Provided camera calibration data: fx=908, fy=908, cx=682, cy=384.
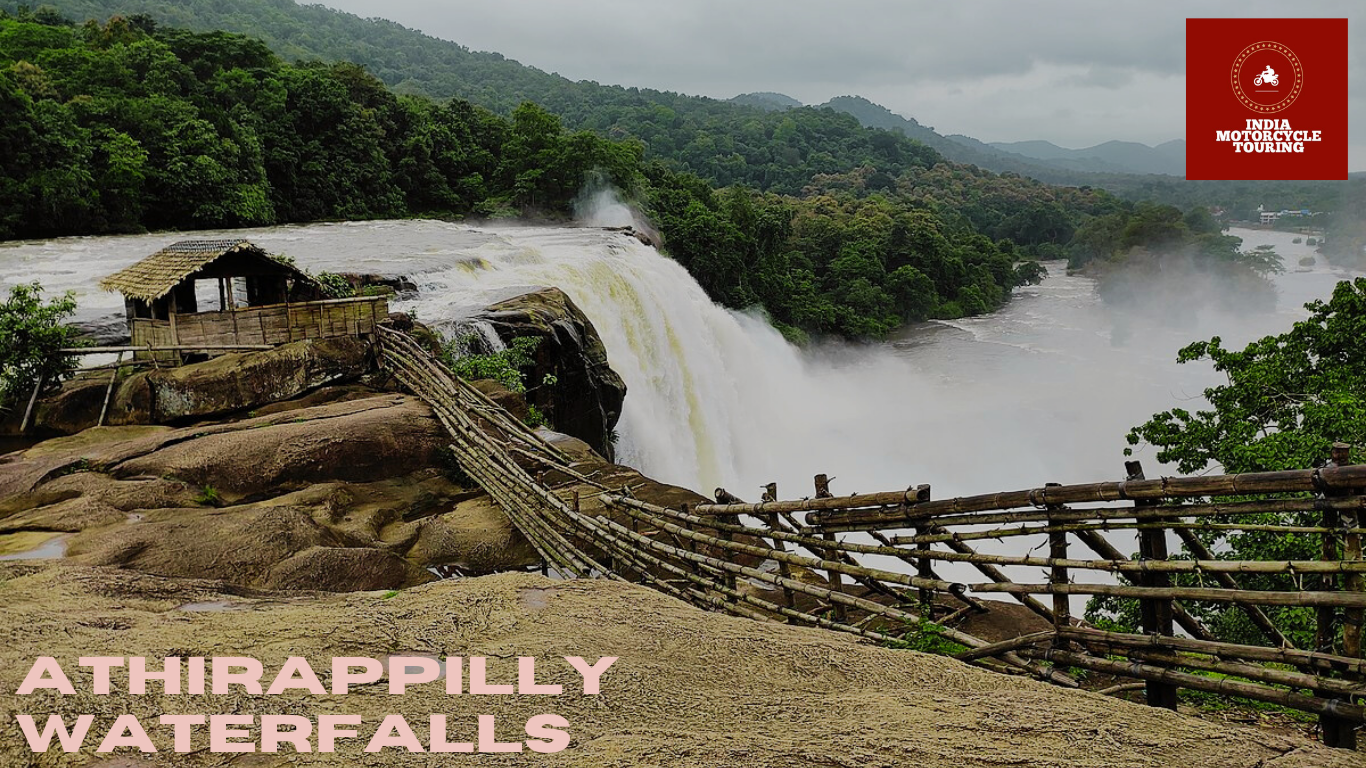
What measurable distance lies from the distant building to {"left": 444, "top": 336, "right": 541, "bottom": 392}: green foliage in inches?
50.7

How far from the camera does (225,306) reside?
A: 12242 mm

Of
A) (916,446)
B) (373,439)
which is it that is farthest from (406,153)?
(373,439)

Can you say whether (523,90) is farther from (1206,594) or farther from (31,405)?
(1206,594)

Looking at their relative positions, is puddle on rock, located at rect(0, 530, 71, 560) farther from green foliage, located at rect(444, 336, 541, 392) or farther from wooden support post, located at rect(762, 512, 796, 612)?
green foliage, located at rect(444, 336, 541, 392)

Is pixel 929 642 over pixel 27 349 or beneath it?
beneath

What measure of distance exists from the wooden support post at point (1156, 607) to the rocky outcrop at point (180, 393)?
976 cm

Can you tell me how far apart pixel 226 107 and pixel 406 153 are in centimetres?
709

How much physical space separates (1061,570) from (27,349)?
450 inches

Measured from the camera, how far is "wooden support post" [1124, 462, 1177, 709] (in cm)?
379

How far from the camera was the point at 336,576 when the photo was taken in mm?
6430

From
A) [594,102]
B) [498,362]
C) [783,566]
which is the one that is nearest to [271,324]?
[498,362]

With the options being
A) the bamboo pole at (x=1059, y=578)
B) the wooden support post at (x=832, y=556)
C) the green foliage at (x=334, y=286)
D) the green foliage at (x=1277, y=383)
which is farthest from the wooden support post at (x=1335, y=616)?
the green foliage at (x=334, y=286)

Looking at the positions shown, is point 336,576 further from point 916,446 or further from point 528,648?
point 916,446

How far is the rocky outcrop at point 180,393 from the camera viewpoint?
10.3 meters
